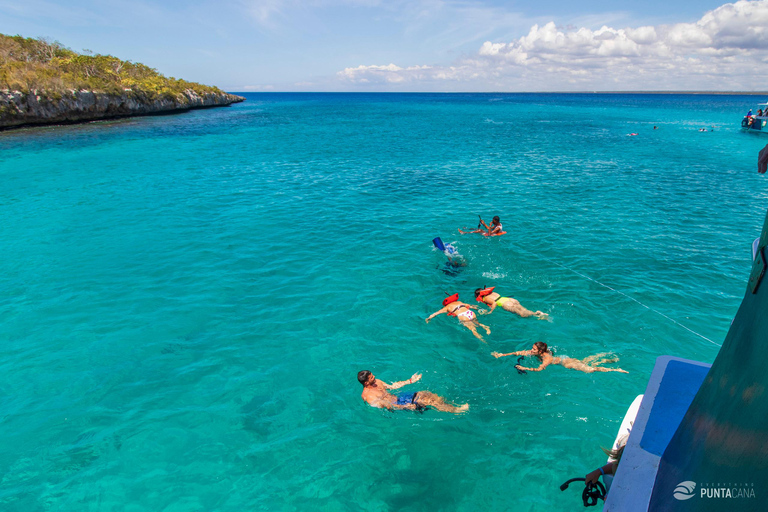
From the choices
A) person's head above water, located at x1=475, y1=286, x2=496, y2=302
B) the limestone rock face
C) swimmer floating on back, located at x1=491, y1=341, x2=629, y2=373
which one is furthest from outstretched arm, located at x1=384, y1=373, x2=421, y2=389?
the limestone rock face

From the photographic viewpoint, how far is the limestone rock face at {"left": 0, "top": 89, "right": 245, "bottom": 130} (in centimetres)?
5062

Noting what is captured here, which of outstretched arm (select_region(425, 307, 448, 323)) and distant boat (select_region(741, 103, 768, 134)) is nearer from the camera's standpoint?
outstretched arm (select_region(425, 307, 448, 323))

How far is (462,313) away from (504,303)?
1.51 metres

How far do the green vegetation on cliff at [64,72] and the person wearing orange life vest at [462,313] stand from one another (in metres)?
66.9

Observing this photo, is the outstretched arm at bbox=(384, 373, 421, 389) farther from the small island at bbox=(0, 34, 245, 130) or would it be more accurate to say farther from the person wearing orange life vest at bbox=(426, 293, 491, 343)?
the small island at bbox=(0, 34, 245, 130)

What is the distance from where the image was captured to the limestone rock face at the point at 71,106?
1993 inches

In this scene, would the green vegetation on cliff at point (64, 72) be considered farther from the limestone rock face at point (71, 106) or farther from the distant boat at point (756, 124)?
the distant boat at point (756, 124)

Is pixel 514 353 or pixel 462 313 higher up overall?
pixel 462 313

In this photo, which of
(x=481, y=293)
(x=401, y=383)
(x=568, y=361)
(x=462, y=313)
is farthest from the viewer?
(x=481, y=293)

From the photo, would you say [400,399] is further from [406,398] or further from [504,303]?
[504,303]

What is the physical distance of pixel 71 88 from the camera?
5806 centimetres

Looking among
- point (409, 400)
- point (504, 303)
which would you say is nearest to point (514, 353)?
point (504, 303)

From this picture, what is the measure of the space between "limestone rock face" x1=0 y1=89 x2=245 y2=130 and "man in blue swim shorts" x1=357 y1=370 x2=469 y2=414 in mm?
66697

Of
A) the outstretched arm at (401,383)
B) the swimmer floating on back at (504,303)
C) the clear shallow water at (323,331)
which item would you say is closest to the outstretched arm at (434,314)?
the clear shallow water at (323,331)
